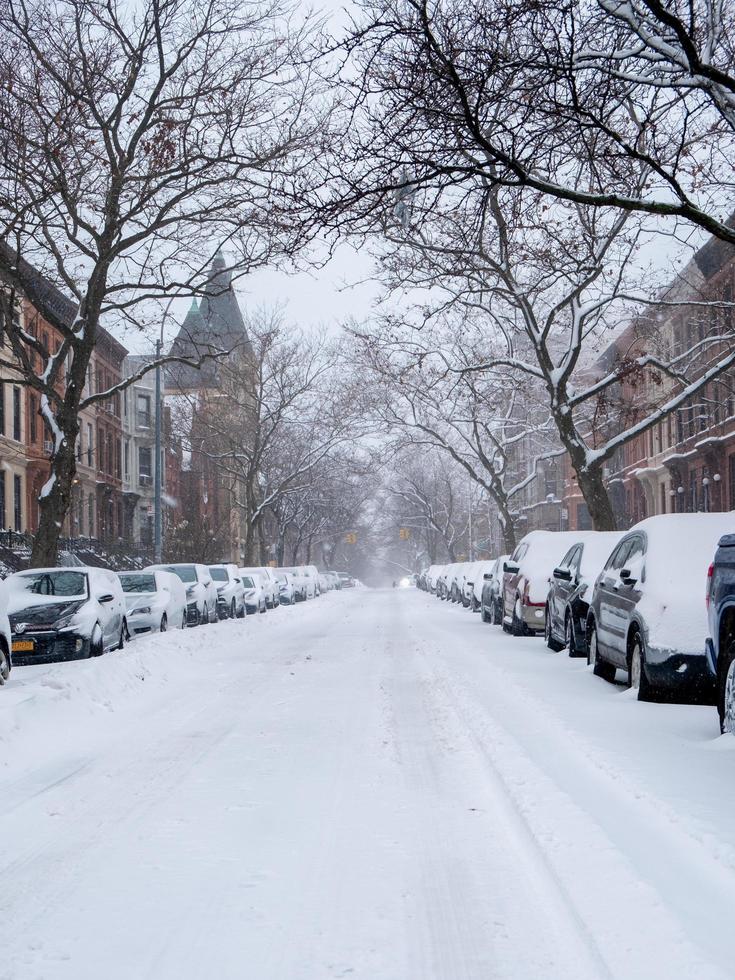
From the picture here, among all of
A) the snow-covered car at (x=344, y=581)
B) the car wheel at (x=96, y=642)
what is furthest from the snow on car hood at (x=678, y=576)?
the snow-covered car at (x=344, y=581)

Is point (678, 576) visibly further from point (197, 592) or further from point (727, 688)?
point (197, 592)

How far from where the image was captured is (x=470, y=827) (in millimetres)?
6078

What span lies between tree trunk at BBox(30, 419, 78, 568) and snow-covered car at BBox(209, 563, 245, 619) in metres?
10.0

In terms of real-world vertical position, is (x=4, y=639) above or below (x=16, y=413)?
below

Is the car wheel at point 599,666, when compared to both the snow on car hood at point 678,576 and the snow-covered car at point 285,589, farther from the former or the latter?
the snow-covered car at point 285,589

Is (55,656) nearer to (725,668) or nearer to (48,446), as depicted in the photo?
(725,668)

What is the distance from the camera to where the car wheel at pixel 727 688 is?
7992mm

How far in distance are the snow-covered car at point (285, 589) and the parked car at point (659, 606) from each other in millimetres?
35364

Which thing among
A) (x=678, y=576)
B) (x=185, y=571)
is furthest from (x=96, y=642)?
(x=185, y=571)

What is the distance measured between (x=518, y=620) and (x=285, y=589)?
27.7 m

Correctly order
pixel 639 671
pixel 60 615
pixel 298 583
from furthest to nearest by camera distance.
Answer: pixel 298 583 < pixel 60 615 < pixel 639 671

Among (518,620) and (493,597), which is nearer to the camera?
(518,620)

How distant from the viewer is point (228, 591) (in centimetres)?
3356

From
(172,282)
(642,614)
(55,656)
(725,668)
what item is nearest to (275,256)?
(172,282)
